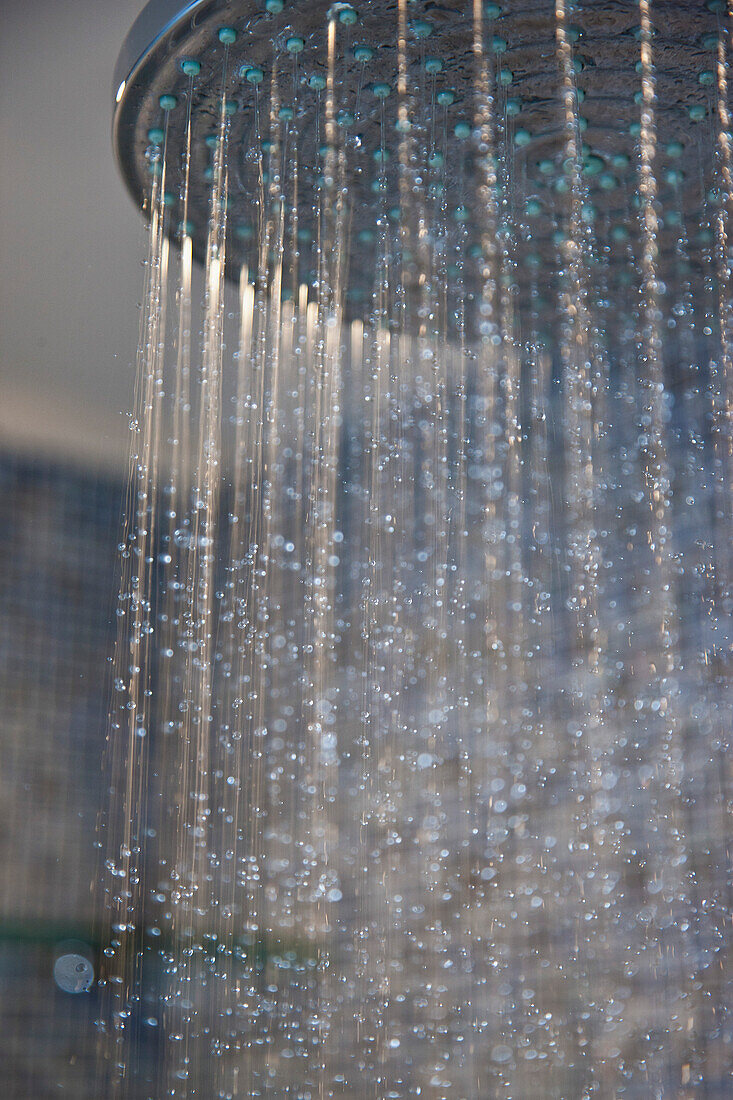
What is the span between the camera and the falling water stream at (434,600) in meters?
1.46

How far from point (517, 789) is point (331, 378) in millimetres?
760

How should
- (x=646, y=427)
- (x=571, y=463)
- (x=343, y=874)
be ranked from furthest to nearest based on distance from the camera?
1. (x=343, y=874)
2. (x=571, y=463)
3. (x=646, y=427)

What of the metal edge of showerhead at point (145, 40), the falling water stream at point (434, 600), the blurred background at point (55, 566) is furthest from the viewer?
the blurred background at point (55, 566)

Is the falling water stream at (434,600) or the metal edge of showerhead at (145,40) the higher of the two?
the metal edge of showerhead at (145,40)

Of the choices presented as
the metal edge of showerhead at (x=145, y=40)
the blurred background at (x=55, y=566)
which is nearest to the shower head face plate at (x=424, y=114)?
the metal edge of showerhead at (x=145, y=40)

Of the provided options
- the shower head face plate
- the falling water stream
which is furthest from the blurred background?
the shower head face plate

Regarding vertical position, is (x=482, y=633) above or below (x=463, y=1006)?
above

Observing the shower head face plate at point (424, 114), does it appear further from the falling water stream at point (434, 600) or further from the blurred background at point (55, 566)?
the blurred background at point (55, 566)

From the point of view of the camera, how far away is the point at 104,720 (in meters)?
2.81

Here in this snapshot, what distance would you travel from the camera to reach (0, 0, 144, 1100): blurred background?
2096 millimetres

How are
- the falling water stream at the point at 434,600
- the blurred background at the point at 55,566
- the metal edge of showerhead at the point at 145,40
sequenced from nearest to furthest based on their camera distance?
1. the metal edge of showerhead at the point at 145,40
2. the falling water stream at the point at 434,600
3. the blurred background at the point at 55,566

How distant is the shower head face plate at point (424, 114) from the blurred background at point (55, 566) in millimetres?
550

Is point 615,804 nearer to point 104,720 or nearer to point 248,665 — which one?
point 248,665

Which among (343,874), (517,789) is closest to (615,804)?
(517,789)
